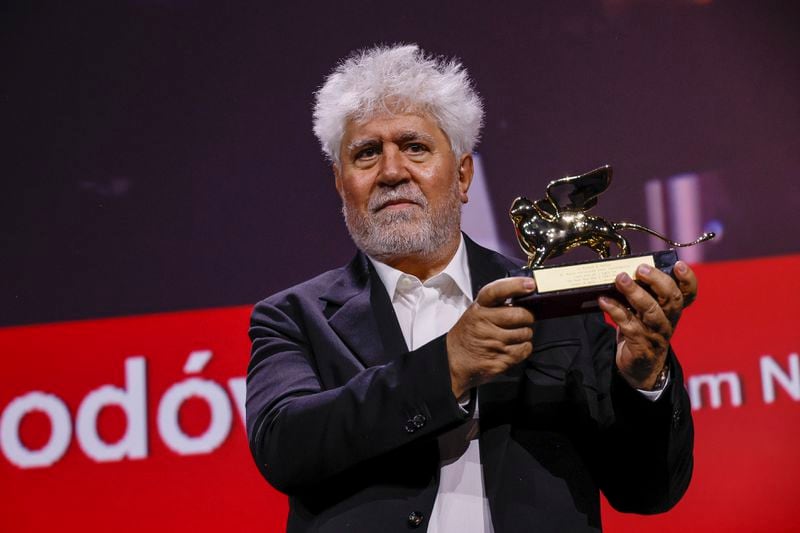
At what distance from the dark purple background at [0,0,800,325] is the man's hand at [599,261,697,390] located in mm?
1213

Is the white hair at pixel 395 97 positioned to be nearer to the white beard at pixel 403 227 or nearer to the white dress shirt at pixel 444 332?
the white beard at pixel 403 227

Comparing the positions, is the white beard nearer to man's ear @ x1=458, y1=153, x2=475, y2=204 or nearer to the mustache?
the mustache

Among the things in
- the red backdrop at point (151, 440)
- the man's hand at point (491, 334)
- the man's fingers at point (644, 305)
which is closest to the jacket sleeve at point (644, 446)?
the man's fingers at point (644, 305)

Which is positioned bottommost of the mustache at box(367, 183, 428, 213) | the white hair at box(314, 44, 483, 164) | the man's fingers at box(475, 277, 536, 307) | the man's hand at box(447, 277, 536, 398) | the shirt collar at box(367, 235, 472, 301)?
the man's hand at box(447, 277, 536, 398)

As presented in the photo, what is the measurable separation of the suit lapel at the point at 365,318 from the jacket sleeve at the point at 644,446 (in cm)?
37

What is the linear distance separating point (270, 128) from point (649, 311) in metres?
1.55

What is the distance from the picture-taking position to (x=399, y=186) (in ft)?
5.17

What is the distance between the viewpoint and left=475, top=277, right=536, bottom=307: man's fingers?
3.68 ft

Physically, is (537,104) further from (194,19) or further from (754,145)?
(194,19)

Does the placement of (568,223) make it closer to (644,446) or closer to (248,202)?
(644,446)

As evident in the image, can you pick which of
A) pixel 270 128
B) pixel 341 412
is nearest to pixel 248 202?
pixel 270 128

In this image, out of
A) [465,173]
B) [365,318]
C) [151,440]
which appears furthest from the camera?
[151,440]

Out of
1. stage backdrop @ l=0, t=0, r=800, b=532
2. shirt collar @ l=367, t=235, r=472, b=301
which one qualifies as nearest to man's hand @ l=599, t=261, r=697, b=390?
shirt collar @ l=367, t=235, r=472, b=301

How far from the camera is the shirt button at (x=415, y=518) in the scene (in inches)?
52.1
